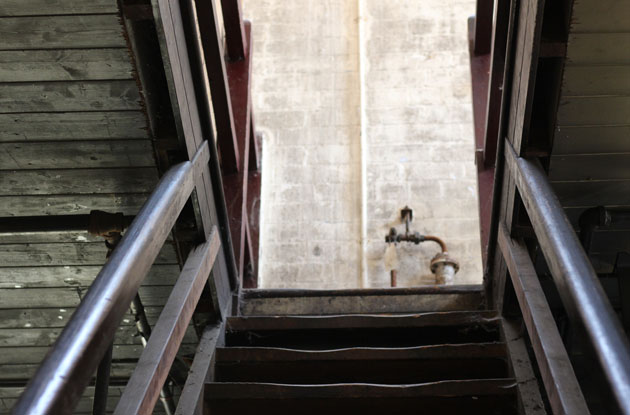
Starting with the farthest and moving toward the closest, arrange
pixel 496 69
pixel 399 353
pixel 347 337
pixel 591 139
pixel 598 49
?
pixel 496 69
pixel 347 337
pixel 399 353
pixel 591 139
pixel 598 49

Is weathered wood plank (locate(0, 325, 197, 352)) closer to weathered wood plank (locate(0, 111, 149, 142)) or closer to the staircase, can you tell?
the staircase

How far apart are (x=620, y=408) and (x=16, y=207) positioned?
11.2ft

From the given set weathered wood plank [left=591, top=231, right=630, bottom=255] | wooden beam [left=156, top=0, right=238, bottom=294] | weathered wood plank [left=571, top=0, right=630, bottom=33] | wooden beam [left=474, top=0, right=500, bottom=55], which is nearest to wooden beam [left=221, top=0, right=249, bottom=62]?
wooden beam [left=474, top=0, right=500, bottom=55]

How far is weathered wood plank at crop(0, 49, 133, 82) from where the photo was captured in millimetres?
3723

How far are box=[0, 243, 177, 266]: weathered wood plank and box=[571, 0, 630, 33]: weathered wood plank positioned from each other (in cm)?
250

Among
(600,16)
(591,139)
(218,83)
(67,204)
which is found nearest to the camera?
(600,16)

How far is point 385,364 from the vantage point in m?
4.49

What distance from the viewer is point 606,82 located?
376 cm

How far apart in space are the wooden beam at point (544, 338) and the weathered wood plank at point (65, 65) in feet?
6.94

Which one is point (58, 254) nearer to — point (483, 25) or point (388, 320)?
point (388, 320)

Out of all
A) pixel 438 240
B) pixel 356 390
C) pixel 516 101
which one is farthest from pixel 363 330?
pixel 438 240

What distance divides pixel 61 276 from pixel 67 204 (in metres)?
0.64

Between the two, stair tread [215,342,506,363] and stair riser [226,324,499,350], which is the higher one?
stair tread [215,342,506,363]

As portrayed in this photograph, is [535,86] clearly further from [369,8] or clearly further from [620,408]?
[369,8]
